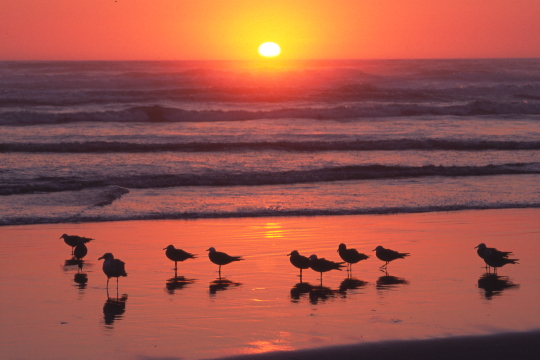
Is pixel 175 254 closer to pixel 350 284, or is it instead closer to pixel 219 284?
pixel 219 284

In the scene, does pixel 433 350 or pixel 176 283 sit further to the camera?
pixel 176 283

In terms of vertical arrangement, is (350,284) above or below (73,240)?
below

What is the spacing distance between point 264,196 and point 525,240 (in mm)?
6042

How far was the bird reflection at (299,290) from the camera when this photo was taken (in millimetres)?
7324

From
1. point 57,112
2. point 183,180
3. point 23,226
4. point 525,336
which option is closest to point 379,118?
point 57,112

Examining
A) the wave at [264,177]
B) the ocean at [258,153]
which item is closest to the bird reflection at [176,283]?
the ocean at [258,153]

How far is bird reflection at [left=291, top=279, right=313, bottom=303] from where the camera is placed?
7.32 m

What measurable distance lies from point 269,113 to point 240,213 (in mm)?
22484

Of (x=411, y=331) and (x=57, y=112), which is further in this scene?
(x=57, y=112)

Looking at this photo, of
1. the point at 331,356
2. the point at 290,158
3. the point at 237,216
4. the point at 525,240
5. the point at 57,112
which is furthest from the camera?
the point at 57,112

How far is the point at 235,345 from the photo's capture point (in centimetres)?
575

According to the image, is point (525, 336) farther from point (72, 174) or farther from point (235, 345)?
point (72, 174)

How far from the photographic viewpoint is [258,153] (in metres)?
21.8

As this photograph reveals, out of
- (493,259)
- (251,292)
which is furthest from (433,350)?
(493,259)
